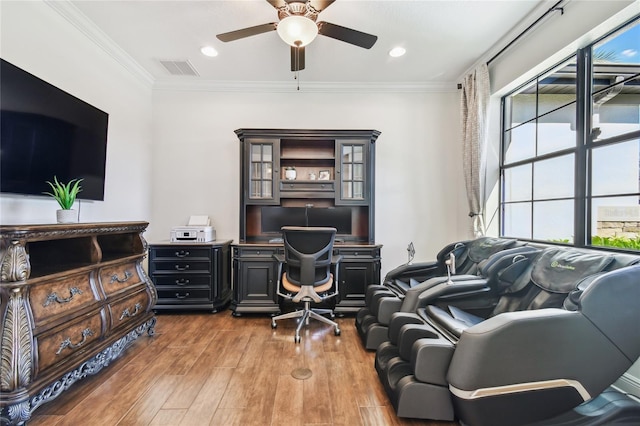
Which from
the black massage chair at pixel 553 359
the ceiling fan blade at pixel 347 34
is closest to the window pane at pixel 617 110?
the black massage chair at pixel 553 359

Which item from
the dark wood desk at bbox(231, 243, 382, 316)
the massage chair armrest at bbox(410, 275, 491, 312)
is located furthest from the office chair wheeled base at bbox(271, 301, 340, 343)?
the massage chair armrest at bbox(410, 275, 491, 312)

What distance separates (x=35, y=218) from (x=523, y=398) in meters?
3.53

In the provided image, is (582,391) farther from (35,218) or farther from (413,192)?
(35,218)

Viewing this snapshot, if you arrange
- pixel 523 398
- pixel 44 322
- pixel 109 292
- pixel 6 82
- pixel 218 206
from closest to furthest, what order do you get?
pixel 523 398 → pixel 44 322 → pixel 6 82 → pixel 109 292 → pixel 218 206

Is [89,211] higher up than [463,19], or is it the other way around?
[463,19]

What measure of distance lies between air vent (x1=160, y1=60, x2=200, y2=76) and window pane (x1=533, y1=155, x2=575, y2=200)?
412 centimetres

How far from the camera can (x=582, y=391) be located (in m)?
1.40

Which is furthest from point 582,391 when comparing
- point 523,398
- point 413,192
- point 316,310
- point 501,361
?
point 413,192

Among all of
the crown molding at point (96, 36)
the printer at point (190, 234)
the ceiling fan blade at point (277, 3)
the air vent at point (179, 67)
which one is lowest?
the printer at point (190, 234)

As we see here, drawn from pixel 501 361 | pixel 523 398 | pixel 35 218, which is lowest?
pixel 523 398

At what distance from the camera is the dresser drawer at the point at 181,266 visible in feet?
10.9

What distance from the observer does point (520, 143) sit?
3070mm

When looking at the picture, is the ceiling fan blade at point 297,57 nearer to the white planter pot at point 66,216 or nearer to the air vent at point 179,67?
the air vent at point 179,67

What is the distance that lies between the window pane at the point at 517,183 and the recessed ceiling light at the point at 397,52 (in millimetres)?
1831
